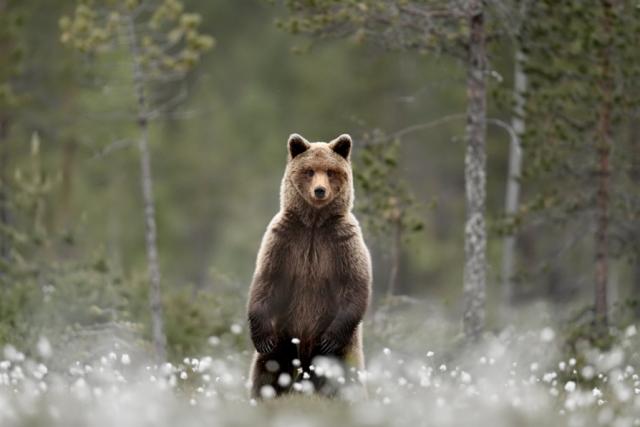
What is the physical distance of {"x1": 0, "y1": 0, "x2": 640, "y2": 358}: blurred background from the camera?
1544 centimetres

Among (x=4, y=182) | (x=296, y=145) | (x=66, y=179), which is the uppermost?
(x=296, y=145)

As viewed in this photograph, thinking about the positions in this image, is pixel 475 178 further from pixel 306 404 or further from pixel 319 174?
pixel 306 404

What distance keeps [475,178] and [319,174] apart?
17.3ft

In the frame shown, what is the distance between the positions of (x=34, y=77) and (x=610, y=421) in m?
19.3

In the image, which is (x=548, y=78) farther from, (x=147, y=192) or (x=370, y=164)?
(x=147, y=192)

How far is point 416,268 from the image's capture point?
3609cm

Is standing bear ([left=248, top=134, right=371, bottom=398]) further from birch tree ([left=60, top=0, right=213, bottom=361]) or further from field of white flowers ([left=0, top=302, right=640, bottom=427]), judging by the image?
birch tree ([left=60, top=0, right=213, bottom=361])

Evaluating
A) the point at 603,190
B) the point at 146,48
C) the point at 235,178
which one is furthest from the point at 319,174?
the point at 235,178

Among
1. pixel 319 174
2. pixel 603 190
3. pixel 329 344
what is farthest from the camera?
pixel 603 190

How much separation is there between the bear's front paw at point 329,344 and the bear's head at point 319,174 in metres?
1.00

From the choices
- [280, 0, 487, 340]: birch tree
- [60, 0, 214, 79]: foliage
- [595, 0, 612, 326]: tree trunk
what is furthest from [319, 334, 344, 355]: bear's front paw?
[595, 0, 612, 326]: tree trunk

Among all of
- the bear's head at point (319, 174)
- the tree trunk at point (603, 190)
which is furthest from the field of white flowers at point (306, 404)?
the tree trunk at point (603, 190)

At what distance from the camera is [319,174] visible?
29.7 ft

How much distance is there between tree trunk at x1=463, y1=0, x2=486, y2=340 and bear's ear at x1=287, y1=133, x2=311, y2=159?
490 cm
